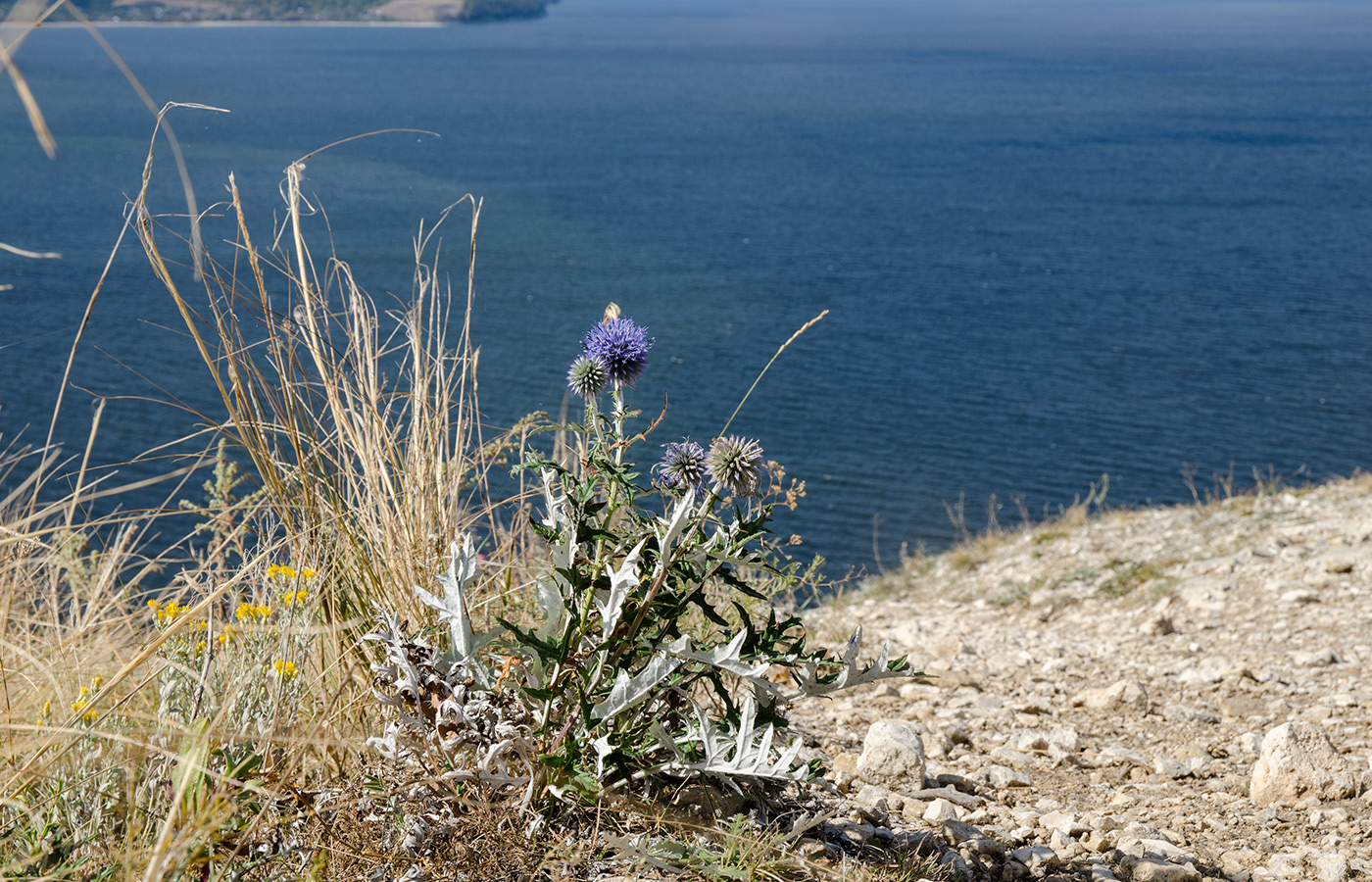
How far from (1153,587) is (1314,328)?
71.5ft

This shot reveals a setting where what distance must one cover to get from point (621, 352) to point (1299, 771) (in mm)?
2368

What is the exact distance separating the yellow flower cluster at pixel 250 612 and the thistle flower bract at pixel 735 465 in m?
1.40

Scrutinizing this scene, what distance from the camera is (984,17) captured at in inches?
7362

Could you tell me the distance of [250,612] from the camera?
283 centimetres

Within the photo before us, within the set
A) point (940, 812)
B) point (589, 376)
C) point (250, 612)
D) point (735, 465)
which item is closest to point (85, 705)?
point (250, 612)

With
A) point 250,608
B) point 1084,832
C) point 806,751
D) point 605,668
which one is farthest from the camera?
point 806,751

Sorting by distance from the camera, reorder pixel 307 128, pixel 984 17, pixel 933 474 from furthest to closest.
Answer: pixel 984 17, pixel 307 128, pixel 933 474

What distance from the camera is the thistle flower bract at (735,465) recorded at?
2117mm

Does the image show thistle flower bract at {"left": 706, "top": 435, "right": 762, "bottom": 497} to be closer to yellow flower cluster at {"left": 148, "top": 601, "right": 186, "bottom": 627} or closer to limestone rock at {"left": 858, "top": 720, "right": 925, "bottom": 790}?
limestone rock at {"left": 858, "top": 720, "right": 925, "bottom": 790}

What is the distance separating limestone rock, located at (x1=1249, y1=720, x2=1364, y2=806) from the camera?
3014 mm

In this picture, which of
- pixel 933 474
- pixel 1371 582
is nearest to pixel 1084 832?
pixel 1371 582

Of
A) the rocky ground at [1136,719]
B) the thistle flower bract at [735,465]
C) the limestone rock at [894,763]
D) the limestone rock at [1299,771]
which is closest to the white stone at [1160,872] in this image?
the rocky ground at [1136,719]

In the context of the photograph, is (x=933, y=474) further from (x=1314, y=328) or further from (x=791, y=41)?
(x=791, y=41)

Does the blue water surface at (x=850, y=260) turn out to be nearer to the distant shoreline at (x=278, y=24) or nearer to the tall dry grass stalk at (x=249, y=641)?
the tall dry grass stalk at (x=249, y=641)
